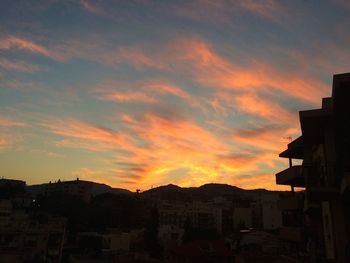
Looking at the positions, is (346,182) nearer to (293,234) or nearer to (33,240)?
(293,234)

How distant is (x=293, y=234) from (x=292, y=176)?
5339 mm

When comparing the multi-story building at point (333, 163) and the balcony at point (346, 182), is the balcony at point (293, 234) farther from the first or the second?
the balcony at point (346, 182)

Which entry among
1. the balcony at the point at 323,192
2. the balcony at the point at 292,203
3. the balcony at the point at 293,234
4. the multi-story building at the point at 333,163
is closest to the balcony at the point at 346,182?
the multi-story building at the point at 333,163

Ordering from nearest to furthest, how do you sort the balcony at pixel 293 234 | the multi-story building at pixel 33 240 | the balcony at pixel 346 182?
the balcony at pixel 346 182 → the balcony at pixel 293 234 → the multi-story building at pixel 33 240

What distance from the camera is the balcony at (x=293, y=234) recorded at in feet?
95.8

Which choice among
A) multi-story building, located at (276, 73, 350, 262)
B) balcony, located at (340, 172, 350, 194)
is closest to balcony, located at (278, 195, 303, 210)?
multi-story building, located at (276, 73, 350, 262)

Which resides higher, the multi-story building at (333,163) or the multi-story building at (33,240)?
the multi-story building at (333,163)

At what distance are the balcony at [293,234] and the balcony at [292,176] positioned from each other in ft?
13.3

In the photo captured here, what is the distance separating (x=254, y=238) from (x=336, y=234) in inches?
2003

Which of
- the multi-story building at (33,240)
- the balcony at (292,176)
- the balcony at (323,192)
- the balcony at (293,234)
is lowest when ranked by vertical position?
the multi-story building at (33,240)

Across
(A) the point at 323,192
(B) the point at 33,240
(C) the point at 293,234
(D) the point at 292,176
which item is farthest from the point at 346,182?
(B) the point at 33,240

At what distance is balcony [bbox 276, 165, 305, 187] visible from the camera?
2956 centimetres

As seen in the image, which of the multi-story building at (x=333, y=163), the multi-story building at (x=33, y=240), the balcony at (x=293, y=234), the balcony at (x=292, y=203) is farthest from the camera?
the multi-story building at (x=33, y=240)

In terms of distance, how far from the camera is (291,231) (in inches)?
1259
